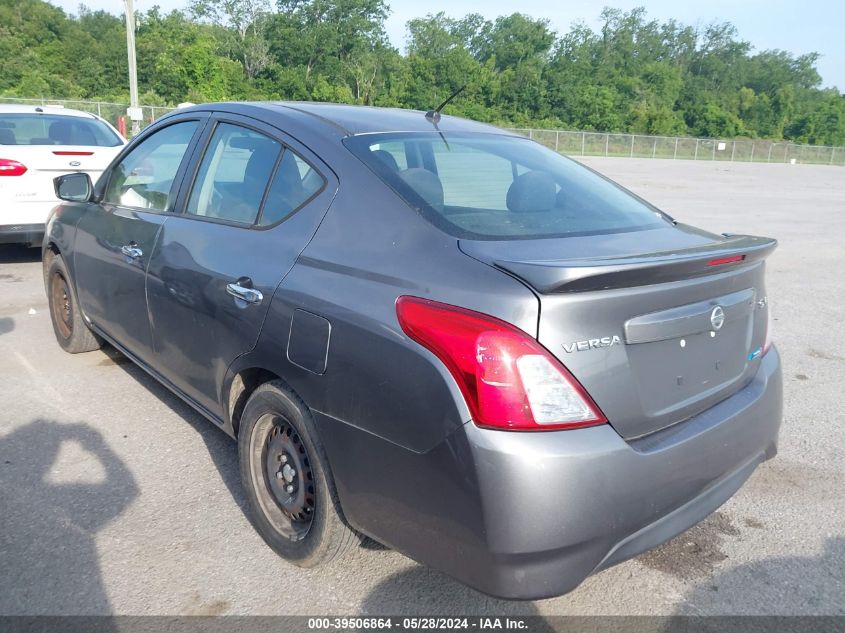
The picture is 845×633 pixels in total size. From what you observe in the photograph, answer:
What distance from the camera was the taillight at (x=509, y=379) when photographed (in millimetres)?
2023

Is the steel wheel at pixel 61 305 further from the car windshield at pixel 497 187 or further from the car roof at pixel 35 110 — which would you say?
the car roof at pixel 35 110

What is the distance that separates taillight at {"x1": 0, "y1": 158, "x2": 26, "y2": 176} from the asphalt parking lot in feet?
10.3

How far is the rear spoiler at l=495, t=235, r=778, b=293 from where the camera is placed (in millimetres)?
2047

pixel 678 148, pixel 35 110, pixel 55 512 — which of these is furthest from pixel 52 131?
pixel 678 148

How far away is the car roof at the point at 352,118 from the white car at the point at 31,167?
15.0 feet

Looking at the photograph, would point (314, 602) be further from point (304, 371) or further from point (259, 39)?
point (259, 39)

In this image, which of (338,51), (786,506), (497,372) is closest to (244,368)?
(497,372)

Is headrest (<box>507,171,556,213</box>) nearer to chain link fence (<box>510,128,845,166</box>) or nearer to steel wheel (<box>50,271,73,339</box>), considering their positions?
steel wheel (<box>50,271,73,339</box>)

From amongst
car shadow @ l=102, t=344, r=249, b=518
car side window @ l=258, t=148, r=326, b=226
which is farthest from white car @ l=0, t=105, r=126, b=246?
car side window @ l=258, t=148, r=326, b=226

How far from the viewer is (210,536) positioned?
3.02 m

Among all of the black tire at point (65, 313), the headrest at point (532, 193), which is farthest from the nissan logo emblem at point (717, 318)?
the black tire at point (65, 313)

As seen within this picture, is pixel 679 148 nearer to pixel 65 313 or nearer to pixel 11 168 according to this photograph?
pixel 11 168

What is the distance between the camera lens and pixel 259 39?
6606 centimetres

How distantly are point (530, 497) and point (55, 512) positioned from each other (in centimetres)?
219
